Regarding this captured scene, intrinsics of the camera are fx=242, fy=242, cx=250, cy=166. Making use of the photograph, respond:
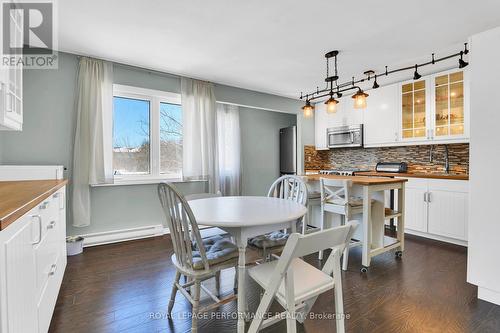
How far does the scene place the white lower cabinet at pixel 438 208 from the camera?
298 centimetres

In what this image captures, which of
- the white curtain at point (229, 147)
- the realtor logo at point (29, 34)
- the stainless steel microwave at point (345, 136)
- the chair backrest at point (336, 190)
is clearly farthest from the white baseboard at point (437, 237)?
the realtor logo at point (29, 34)

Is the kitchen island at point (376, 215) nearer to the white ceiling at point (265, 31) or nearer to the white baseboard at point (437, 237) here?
the white baseboard at point (437, 237)

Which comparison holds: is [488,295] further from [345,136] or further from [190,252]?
[345,136]

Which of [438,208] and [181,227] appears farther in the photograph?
[438,208]

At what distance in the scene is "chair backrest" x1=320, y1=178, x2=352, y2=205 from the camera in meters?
2.34

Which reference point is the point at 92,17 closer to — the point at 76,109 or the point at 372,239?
the point at 76,109

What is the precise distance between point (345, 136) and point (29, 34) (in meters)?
4.55

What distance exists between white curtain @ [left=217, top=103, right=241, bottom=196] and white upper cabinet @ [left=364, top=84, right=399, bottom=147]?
236cm

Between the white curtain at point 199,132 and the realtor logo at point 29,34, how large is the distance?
4.96 feet

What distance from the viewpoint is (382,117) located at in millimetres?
4008

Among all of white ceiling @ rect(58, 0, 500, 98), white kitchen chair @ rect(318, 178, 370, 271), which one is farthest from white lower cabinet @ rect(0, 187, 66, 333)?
white kitchen chair @ rect(318, 178, 370, 271)

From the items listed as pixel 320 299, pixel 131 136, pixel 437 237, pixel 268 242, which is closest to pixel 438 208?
pixel 437 237

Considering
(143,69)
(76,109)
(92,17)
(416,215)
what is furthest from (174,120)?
(416,215)

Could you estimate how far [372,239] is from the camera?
8.53ft
